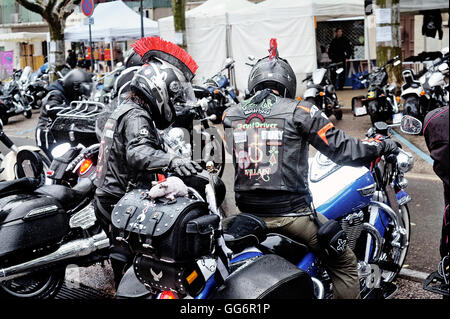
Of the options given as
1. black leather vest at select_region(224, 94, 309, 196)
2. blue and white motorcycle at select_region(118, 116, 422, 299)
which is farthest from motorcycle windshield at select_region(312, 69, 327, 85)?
black leather vest at select_region(224, 94, 309, 196)

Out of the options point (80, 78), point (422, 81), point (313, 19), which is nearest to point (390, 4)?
point (422, 81)

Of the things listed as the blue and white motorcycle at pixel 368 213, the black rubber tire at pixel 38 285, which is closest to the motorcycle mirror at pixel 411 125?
the blue and white motorcycle at pixel 368 213

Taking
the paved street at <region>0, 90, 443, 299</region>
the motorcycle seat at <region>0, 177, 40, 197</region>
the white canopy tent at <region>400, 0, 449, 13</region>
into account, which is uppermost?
the white canopy tent at <region>400, 0, 449, 13</region>

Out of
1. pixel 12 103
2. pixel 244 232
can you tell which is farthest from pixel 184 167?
pixel 12 103

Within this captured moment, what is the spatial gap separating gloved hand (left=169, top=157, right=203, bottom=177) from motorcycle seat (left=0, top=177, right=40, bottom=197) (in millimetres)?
1700

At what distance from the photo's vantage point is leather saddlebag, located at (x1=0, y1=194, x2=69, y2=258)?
3.97m

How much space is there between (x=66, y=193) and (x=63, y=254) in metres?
0.47

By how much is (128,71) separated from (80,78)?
2900 millimetres

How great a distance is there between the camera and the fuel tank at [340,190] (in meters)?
3.86

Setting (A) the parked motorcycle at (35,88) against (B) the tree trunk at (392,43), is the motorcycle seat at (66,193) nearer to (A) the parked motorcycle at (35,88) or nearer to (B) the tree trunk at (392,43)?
(B) the tree trunk at (392,43)

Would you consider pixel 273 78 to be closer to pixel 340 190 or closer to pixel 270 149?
pixel 270 149

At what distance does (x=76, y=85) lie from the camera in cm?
853

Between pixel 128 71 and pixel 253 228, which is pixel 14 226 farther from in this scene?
pixel 128 71

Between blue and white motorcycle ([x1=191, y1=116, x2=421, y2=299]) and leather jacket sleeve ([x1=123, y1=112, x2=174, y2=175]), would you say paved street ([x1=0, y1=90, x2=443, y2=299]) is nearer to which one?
blue and white motorcycle ([x1=191, y1=116, x2=421, y2=299])
